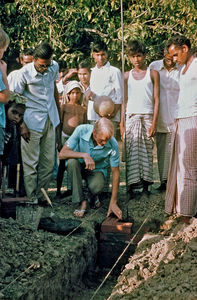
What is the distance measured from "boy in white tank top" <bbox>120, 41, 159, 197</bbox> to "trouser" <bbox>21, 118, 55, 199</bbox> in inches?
36.6

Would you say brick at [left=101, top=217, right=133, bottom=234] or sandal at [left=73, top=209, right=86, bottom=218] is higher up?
sandal at [left=73, top=209, right=86, bottom=218]

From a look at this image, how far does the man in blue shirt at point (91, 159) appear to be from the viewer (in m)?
4.59

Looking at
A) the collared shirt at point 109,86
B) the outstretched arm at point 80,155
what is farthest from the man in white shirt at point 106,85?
the outstretched arm at point 80,155

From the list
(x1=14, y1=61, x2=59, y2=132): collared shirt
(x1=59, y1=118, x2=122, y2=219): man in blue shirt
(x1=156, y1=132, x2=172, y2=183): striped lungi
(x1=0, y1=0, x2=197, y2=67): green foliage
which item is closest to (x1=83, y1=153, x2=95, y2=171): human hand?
(x1=59, y1=118, x2=122, y2=219): man in blue shirt

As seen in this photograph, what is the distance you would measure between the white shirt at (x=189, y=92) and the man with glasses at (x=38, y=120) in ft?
5.07

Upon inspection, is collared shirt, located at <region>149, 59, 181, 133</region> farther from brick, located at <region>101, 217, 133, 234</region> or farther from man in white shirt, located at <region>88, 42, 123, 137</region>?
brick, located at <region>101, 217, 133, 234</region>

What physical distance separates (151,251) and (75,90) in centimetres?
250

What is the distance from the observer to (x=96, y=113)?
552 cm

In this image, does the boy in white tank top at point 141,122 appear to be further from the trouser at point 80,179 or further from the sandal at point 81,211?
the sandal at point 81,211

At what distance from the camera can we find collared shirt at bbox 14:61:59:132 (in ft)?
16.4

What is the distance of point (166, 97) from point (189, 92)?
3.73ft

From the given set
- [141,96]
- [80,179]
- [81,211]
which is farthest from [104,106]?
[81,211]

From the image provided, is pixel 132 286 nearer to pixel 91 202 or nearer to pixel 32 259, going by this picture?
pixel 32 259

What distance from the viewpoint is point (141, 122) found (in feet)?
17.5
